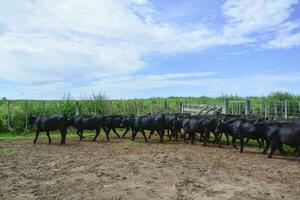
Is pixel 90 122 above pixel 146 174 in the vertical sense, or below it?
above

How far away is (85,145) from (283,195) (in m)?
10.6

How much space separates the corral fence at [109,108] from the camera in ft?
83.1

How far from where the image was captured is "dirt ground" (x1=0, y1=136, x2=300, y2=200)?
29.6 feet

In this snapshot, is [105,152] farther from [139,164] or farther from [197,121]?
[197,121]

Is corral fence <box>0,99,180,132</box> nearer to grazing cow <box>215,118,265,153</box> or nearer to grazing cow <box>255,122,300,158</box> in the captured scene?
grazing cow <box>215,118,265,153</box>

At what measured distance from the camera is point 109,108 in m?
29.7

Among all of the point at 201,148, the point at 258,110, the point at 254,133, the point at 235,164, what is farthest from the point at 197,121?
the point at 258,110

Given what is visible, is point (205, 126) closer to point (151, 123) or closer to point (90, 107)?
point (151, 123)

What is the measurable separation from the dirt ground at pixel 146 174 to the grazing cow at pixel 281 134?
0.50 m

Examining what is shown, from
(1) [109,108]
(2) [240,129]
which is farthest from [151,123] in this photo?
(1) [109,108]

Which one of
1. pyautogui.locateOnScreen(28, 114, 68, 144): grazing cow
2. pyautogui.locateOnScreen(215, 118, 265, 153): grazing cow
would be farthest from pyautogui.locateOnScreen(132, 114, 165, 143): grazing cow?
pyautogui.locateOnScreen(28, 114, 68, 144): grazing cow

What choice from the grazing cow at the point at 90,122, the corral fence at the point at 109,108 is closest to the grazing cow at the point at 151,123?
the grazing cow at the point at 90,122

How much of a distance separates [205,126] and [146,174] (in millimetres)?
7526

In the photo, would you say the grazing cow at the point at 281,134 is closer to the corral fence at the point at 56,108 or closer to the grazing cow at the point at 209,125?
the grazing cow at the point at 209,125
